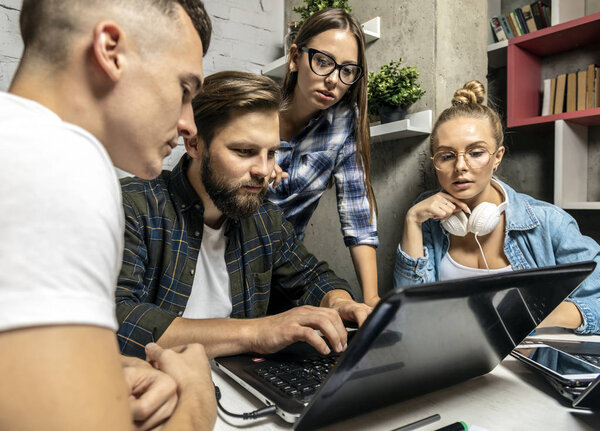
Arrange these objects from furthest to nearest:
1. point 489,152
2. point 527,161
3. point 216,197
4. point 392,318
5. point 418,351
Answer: point 527,161 → point 489,152 → point 216,197 → point 418,351 → point 392,318

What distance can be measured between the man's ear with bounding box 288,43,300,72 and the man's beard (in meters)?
0.65

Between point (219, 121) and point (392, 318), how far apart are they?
91cm

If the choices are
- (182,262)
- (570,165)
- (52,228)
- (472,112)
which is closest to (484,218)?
(472,112)

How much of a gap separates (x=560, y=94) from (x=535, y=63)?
0.33 m

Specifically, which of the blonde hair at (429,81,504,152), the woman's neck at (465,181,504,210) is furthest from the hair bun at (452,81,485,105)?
the woman's neck at (465,181,504,210)

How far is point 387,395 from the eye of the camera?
1.88 ft

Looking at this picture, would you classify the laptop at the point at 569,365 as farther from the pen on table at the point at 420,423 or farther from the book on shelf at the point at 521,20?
the book on shelf at the point at 521,20

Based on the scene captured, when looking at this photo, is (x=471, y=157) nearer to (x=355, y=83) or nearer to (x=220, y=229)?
(x=355, y=83)

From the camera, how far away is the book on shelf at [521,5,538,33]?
2357 millimetres

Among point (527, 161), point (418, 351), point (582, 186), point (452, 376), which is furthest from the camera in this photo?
point (527, 161)

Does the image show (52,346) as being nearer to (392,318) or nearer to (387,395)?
(392,318)

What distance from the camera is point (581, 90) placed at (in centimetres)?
215

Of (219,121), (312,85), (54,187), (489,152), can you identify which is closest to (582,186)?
(489,152)

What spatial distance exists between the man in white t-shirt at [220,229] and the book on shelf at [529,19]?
1.86 meters
